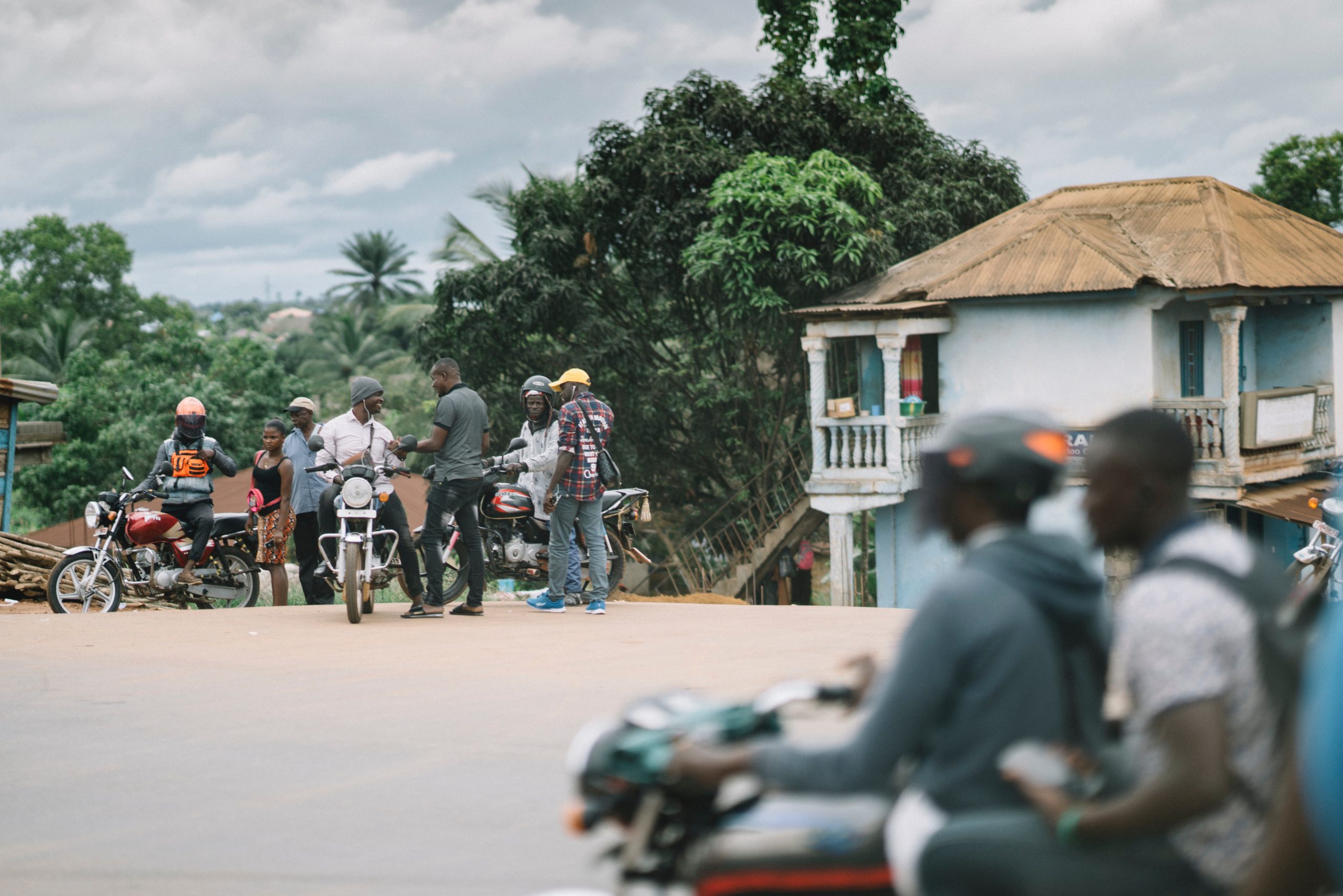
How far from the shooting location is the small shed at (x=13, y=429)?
54.5 ft

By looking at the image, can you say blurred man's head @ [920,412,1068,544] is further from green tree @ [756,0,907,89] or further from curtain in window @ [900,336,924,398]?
green tree @ [756,0,907,89]

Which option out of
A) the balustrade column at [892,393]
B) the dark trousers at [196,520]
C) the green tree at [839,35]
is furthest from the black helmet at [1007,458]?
the green tree at [839,35]

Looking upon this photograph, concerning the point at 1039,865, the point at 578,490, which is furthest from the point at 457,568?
the point at 1039,865

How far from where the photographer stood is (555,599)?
11.3m

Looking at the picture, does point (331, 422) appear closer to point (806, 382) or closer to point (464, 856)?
point (464, 856)

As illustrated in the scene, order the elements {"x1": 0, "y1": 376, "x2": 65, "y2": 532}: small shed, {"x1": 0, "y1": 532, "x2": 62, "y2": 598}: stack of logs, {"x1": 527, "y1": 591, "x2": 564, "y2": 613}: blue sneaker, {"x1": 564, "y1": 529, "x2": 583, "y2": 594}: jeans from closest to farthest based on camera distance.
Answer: {"x1": 527, "y1": 591, "x2": 564, "y2": 613}: blue sneaker < {"x1": 564, "y1": 529, "x2": 583, "y2": 594}: jeans < {"x1": 0, "y1": 532, "x2": 62, "y2": 598}: stack of logs < {"x1": 0, "y1": 376, "x2": 65, "y2": 532}: small shed

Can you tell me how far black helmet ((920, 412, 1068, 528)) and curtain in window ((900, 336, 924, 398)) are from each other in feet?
61.1

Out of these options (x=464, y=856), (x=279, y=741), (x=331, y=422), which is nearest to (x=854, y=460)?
(x=331, y=422)

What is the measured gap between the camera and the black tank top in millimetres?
11602

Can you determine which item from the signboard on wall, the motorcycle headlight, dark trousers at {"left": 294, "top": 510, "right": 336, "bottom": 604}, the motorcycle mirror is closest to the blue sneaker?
dark trousers at {"left": 294, "top": 510, "right": 336, "bottom": 604}

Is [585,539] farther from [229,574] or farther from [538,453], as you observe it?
[229,574]

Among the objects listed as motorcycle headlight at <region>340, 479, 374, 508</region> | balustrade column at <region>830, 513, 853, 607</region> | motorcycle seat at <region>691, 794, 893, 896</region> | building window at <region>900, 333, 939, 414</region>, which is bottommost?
balustrade column at <region>830, 513, 853, 607</region>

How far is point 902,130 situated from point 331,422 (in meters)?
16.3

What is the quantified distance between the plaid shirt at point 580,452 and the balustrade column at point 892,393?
979 centimetres
